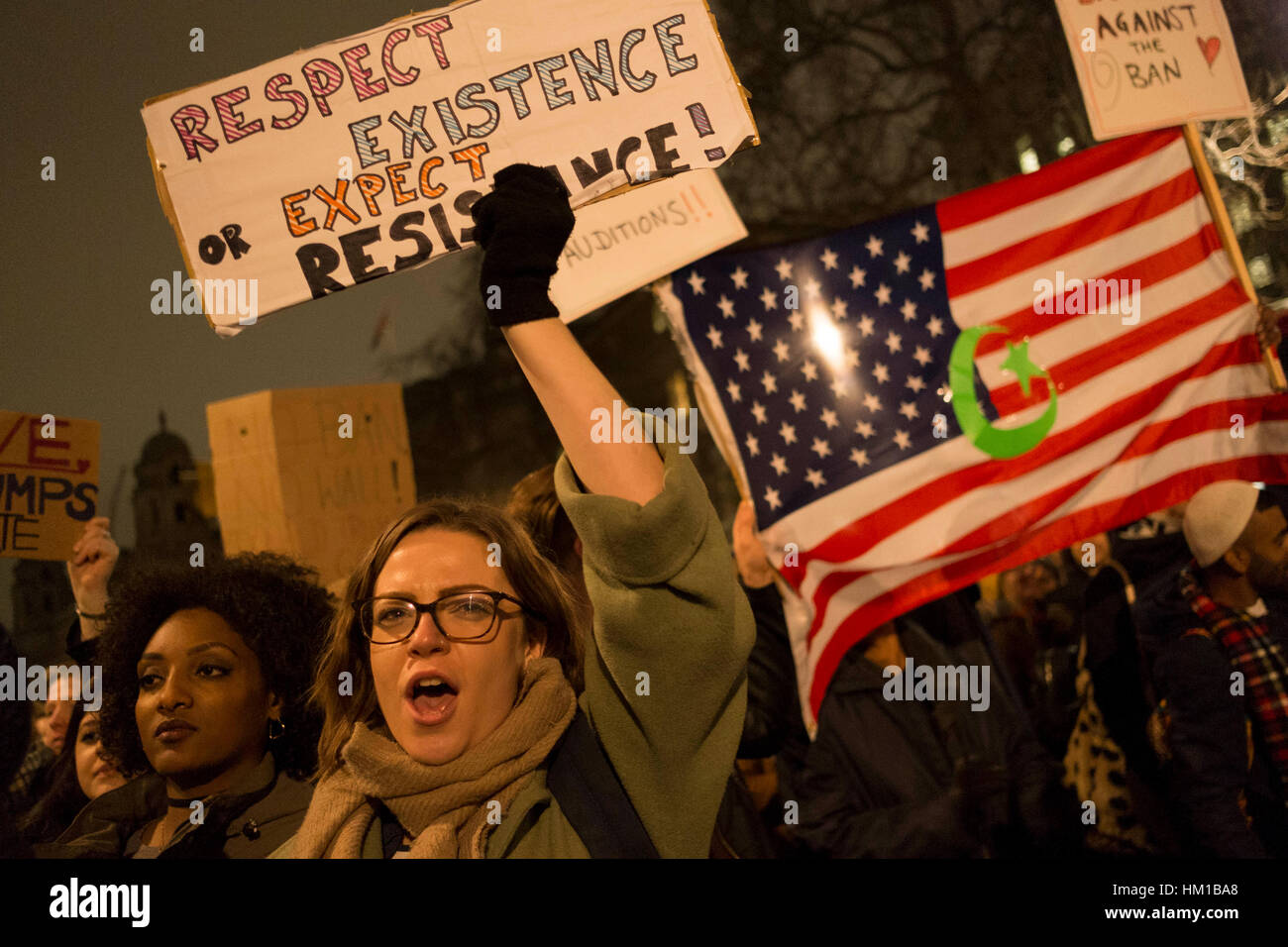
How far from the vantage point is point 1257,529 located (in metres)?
2.91

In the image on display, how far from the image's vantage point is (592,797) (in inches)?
56.3

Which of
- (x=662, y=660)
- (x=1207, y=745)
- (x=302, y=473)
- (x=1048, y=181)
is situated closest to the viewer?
(x=662, y=660)

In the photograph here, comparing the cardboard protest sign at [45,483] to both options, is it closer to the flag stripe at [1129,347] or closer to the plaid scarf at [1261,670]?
the flag stripe at [1129,347]

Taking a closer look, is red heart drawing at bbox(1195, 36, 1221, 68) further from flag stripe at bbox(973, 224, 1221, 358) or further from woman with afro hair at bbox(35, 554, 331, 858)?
woman with afro hair at bbox(35, 554, 331, 858)

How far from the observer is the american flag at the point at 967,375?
2988 mm

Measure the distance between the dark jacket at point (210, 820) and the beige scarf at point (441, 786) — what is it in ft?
1.92

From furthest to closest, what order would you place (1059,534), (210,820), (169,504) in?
(169,504) → (1059,534) → (210,820)

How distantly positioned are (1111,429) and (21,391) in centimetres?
321

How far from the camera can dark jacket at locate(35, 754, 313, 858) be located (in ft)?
6.61

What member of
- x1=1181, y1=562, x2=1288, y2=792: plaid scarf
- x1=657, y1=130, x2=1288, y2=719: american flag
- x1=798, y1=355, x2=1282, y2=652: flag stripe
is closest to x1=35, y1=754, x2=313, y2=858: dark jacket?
x1=657, y1=130, x2=1288, y2=719: american flag

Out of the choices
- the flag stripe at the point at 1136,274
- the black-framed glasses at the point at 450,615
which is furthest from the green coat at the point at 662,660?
the flag stripe at the point at 1136,274

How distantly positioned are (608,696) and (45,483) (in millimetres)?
1990
